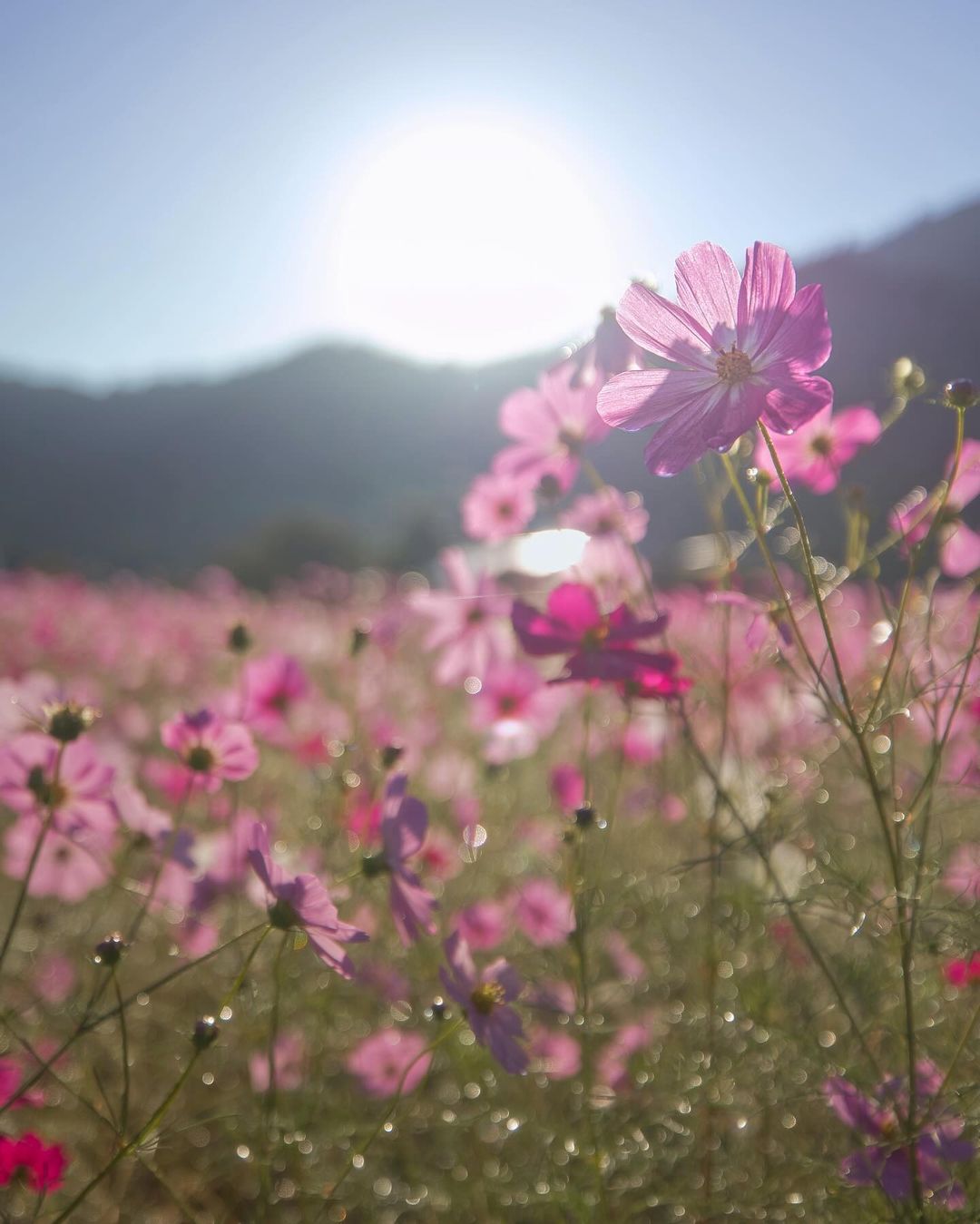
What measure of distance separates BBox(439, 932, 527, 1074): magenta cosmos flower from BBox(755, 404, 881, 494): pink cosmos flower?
0.52 metres

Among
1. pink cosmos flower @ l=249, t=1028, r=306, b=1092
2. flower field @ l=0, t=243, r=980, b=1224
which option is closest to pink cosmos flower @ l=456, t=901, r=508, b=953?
flower field @ l=0, t=243, r=980, b=1224

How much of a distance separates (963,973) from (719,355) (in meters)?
0.73

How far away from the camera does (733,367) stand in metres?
0.56

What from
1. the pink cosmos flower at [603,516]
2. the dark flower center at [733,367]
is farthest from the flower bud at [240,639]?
the dark flower center at [733,367]

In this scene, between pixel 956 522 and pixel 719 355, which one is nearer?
pixel 719 355

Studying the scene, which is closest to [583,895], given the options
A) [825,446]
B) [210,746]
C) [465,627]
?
[210,746]

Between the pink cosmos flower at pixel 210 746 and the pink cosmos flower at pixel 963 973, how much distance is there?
703 millimetres

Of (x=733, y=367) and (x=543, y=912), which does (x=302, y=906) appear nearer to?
(x=733, y=367)

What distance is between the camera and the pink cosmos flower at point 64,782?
83 centimetres

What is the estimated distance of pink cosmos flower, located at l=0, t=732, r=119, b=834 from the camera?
83 cm

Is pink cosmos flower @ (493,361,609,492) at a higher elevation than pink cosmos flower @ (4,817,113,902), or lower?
higher

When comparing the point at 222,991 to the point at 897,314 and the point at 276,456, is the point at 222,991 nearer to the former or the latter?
the point at 897,314

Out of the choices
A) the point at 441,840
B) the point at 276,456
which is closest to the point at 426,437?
the point at 276,456

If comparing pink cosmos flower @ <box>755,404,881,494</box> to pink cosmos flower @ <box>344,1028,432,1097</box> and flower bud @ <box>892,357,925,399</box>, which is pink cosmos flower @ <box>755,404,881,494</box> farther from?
pink cosmos flower @ <box>344,1028,432,1097</box>
